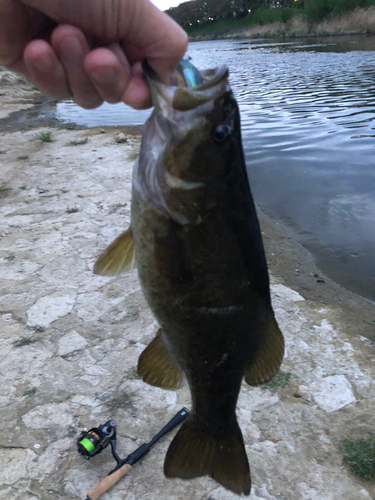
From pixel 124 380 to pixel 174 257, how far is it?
2.03 m

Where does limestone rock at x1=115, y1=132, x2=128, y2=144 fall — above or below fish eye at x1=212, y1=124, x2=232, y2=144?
below

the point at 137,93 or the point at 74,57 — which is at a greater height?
the point at 74,57

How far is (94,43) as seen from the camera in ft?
5.74

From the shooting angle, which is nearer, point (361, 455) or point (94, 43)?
point (94, 43)

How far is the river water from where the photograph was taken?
5965 mm

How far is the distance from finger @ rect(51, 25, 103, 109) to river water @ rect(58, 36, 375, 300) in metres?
4.28

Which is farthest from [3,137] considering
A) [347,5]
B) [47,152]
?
[347,5]

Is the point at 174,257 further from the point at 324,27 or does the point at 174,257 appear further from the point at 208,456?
the point at 324,27

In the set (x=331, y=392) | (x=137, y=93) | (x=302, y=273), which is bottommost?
(x=302, y=273)

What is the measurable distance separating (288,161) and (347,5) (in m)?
45.7

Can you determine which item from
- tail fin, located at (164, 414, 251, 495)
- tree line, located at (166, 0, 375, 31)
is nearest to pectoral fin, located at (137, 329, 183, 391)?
tail fin, located at (164, 414, 251, 495)

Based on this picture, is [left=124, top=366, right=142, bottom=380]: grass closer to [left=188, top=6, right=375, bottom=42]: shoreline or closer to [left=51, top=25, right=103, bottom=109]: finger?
[left=51, top=25, right=103, bottom=109]: finger

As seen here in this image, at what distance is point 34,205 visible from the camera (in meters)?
6.57

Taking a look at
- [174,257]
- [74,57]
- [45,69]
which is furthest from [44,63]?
[174,257]
